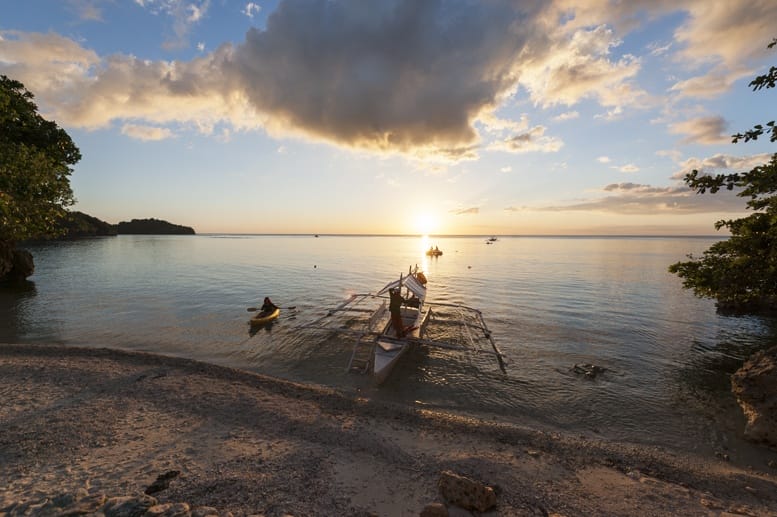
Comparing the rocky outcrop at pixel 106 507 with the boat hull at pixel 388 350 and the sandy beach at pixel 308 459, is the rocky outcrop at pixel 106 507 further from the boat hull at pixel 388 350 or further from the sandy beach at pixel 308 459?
the boat hull at pixel 388 350

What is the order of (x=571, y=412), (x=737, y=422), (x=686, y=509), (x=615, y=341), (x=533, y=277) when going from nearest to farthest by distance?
(x=686, y=509), (x=737, y=422), (x=571, y=412), (x=615, y=341), (x=533, y=277)

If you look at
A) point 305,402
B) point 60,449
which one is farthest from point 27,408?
point 305,402

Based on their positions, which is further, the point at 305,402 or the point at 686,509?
the point at 305,402

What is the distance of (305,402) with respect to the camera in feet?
39.9

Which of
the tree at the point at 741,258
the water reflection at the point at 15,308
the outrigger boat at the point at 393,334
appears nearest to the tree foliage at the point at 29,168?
the water reflection at the point at 15,308

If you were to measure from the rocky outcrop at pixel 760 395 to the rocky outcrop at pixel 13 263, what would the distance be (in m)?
61.2

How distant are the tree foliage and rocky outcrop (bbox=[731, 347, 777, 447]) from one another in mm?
29232

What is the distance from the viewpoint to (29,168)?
20453mm

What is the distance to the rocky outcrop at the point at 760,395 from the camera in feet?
33.6

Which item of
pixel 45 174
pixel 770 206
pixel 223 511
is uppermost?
pixel 45 174

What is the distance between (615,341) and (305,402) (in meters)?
21.2

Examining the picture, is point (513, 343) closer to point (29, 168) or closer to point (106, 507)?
point (106, 507)

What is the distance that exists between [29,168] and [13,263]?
2872 centimetres

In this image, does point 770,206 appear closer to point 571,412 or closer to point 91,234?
point 571,412
